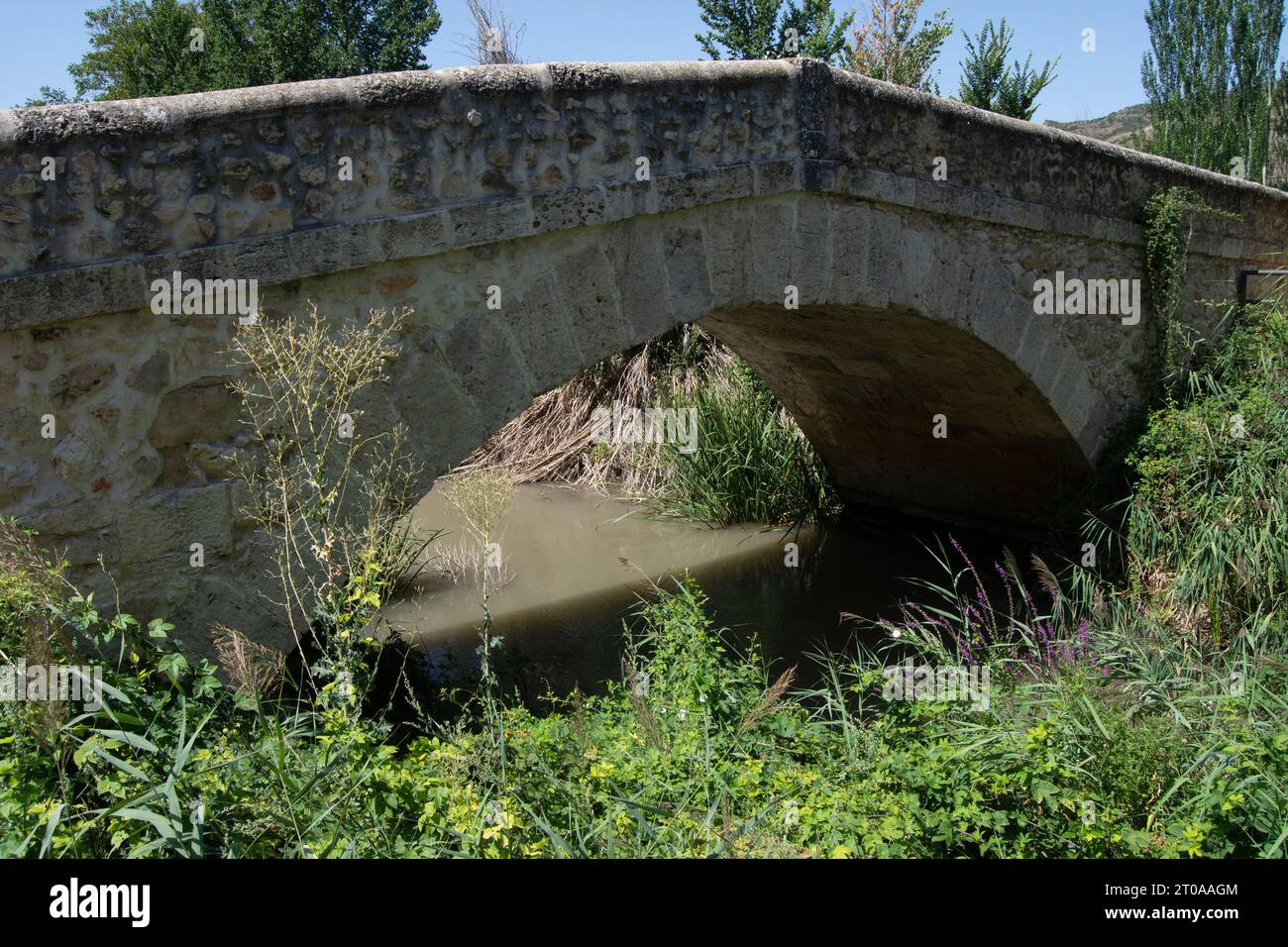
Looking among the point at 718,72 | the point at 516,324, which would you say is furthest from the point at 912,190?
the point at 516,324

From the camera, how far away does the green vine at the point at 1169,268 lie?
7258 millimetres

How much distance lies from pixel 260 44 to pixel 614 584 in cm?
1592

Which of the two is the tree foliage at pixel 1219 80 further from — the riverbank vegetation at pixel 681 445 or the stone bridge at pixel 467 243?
the stone bridge at pixel 467 243

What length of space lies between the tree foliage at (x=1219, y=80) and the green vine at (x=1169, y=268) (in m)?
11.9

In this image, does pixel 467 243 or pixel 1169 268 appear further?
pixel 1169 268

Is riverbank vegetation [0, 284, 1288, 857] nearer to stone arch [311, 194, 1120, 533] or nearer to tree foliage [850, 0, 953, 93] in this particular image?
stone arch [311, 194, 1120, 533]

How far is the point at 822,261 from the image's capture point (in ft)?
18.0

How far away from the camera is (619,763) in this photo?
3488 mm

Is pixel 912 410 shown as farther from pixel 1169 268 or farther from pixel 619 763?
pixel 619 763

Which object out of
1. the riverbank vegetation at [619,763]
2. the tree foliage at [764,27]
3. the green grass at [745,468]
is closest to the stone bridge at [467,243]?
the riverbank vegetation at [619,763]

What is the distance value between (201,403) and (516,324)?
119 centimetres

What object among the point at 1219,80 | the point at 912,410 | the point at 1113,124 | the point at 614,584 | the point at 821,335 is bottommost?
the point at 614,584

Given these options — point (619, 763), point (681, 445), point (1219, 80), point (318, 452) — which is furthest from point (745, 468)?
point (1219, 80)

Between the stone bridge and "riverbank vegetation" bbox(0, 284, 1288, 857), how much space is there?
44cm
